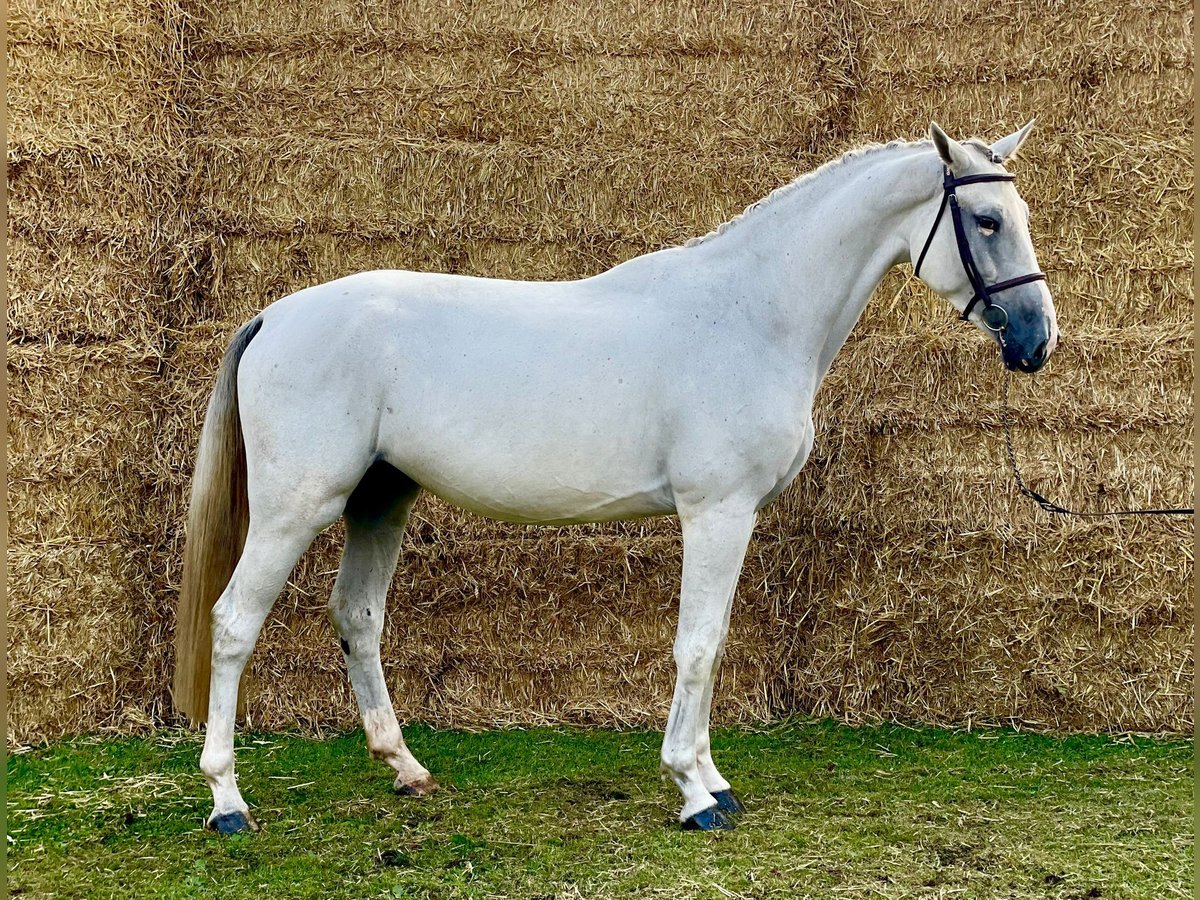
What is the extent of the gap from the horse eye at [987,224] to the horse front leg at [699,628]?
1080 mm

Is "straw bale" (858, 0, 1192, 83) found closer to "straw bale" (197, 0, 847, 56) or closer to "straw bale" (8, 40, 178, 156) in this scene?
"straw bale" (197, 0, 847, 56)

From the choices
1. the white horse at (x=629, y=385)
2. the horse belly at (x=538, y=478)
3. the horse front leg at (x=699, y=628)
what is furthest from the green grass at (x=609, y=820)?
the horse belly at (x=538, y=478)

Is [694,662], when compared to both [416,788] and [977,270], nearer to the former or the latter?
[416,788]

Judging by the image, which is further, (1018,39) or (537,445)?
(1018,39)

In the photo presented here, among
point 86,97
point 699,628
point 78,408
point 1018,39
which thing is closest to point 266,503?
point 699,628

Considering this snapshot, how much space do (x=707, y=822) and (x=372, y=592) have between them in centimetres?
139


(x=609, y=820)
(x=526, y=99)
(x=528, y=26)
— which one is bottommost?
(x=609, y=820)

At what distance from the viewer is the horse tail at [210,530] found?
3609mm

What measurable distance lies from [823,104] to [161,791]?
3837 millimetres

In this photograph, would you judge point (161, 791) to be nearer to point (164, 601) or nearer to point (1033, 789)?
point (164, 601)

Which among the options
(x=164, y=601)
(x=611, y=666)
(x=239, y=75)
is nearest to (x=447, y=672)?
(x=611, y=666)

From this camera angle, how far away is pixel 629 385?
3377mm

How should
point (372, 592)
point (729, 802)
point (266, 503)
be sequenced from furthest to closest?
1. point (372, 592)
2. point (729, 802)
3. point (266, 503)

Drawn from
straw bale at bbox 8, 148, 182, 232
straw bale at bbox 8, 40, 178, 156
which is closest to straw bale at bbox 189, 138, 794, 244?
straw bale at bbox 8, 148, 182, 232
